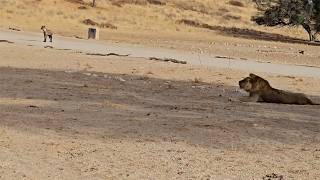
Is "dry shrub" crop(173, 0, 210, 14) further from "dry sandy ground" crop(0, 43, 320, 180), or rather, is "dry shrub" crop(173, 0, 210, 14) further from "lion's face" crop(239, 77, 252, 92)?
"lion's face" crop(239, 77, 252, 92)

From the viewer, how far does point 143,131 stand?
8375 millimetres

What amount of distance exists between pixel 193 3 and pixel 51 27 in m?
31.2

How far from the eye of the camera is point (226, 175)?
625cm

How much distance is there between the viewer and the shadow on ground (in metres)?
8.30

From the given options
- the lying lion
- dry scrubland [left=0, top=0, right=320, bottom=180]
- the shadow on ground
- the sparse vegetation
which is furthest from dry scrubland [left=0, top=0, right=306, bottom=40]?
the lying lion

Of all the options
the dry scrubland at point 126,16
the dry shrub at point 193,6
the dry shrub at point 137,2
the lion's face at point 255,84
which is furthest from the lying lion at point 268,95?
the dry shrub at point 193,6

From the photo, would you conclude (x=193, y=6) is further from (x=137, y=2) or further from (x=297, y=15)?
(x=297, y=15)

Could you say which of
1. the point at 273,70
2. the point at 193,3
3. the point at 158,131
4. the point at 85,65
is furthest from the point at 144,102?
the point at 193,3

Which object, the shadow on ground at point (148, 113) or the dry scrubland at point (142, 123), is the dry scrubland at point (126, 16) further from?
the shadow on ground at point (148, 113)

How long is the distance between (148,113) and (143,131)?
5.36 ft

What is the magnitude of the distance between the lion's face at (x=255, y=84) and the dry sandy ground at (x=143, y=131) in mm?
406

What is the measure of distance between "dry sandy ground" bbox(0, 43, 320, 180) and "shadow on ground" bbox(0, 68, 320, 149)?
0.01 m

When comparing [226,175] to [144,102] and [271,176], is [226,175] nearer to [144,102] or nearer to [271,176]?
[271,176]

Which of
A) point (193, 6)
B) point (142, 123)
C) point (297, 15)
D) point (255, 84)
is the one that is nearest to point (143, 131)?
point (142, 123)
